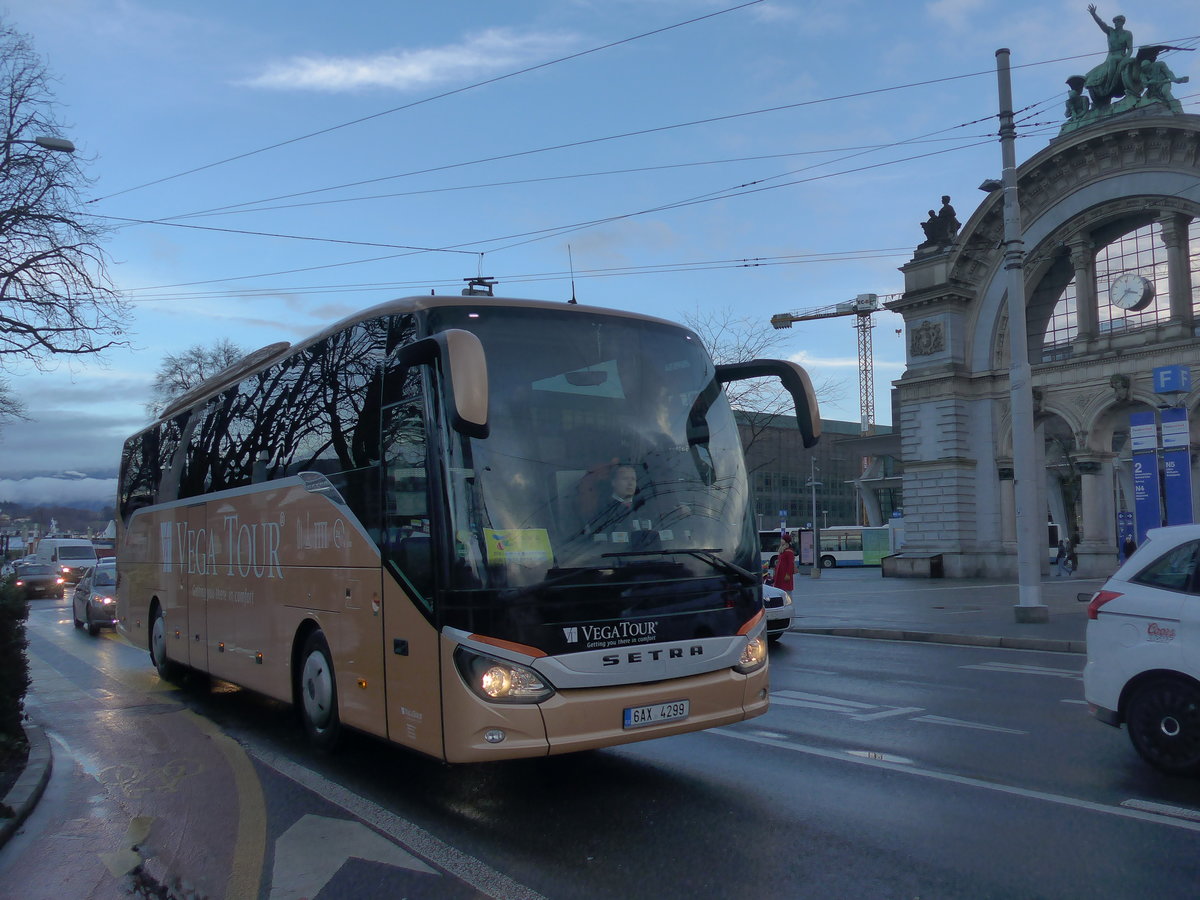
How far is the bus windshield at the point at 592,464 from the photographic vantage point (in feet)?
19.7

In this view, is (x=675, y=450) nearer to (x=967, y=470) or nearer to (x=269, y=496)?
(x=269, y=496)

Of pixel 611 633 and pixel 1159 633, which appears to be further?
pixel 1159 633

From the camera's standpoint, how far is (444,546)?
6.04m

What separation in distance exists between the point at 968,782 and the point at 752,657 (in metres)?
1.63

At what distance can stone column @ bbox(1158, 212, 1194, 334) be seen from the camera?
3359cm

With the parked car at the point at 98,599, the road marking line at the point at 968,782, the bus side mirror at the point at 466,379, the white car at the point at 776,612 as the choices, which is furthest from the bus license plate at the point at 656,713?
the parked car at the point at 98,599

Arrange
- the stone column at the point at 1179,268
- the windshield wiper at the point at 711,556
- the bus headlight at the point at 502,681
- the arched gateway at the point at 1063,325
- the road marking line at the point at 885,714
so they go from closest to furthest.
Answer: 1. the bus headlight at the point at 502,681
2. the windshield wiper at the point at 711,556
3. the road marking line at the point at 885,714
4. the stone column at the point at 1179,268
5. the arched gateway at the point at 1063,325

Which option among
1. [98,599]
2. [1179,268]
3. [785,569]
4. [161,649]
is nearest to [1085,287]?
[1179,268]

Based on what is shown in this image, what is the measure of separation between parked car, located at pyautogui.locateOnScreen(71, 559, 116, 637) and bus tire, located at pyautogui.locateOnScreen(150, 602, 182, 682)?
894cm

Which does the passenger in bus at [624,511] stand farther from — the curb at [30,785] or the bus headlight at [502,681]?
the curb at [30,785]

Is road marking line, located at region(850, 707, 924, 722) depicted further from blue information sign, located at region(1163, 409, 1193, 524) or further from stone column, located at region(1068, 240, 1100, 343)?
stone column, located at region(1068, 240, 1100, 343)

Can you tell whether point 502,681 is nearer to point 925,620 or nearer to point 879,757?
point 879,757

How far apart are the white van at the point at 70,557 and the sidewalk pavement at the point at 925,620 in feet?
100

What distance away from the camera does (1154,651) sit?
6.89 metres
